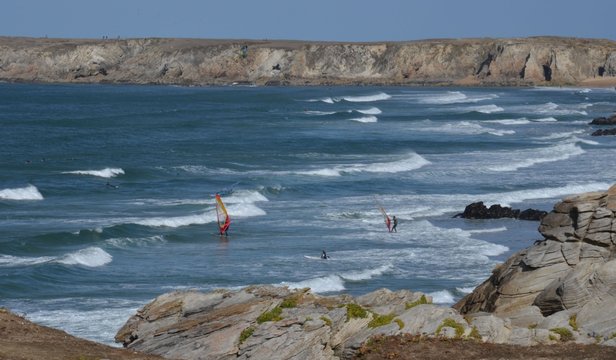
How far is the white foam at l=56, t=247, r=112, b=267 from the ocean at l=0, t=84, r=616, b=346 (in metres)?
0.06

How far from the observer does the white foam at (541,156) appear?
6226 cm

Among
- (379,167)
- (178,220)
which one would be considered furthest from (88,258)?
(379,167)

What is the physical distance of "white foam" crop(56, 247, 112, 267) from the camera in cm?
3443

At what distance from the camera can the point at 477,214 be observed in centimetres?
4341

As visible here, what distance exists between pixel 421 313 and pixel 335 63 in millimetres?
176319

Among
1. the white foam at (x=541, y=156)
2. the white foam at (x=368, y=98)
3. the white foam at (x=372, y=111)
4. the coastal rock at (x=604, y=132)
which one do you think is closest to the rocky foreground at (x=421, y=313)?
the white foam at (x=541, y=156)

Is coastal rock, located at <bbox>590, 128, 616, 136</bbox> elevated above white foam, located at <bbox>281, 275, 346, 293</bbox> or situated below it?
below

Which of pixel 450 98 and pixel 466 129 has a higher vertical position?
pixel 466 129

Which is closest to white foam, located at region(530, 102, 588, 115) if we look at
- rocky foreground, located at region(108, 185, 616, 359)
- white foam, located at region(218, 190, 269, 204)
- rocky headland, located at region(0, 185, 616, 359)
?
white foam, located at region(218, 190, 269, 204)

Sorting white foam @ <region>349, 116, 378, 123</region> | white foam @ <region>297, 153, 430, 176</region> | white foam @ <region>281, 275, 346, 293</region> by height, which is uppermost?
white foam @ <region>281, 275, 346, 293</region>

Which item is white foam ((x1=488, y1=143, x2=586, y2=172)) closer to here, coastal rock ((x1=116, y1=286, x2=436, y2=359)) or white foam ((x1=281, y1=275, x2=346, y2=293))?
white foam ((x1=281, y1=275, x2=346, y2=293))

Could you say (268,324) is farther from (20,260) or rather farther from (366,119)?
A: (366,119)

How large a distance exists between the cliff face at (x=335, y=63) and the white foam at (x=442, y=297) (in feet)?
507

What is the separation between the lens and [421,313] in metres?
17.8
